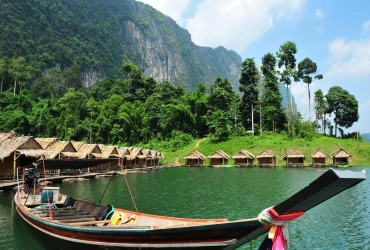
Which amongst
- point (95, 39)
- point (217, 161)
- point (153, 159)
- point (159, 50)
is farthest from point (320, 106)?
point (159, 50)

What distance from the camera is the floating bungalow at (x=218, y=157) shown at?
159 feet

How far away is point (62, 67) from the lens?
92.6m

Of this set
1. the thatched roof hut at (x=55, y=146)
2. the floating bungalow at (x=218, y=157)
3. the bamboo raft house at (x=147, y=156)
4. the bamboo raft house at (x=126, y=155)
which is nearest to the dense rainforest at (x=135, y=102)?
the floating bungalow at (x=218, y=157)

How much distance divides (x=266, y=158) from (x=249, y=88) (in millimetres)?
18780

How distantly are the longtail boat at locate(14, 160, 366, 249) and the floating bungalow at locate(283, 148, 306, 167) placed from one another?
39453 mm

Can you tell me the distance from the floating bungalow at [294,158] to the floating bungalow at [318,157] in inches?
60.1

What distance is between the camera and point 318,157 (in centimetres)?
4388

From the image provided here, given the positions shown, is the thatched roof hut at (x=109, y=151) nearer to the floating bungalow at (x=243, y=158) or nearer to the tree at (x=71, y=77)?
the floating bungalow at (x=243, y=158)

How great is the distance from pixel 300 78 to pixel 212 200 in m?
51.7

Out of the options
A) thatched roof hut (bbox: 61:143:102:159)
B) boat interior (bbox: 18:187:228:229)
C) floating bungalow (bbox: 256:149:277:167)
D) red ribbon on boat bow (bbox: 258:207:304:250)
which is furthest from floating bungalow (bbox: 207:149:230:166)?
red ribbon on boat bow (bbox: 258:207:304:250)

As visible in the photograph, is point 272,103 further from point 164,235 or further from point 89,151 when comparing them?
point 164,235

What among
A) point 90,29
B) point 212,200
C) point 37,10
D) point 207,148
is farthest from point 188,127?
point 90,29

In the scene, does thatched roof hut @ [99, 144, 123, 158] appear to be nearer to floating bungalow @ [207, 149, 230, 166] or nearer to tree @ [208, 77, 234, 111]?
floating bungalow @ [207, 149, 230, 166]

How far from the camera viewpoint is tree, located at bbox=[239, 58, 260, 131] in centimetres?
6003
